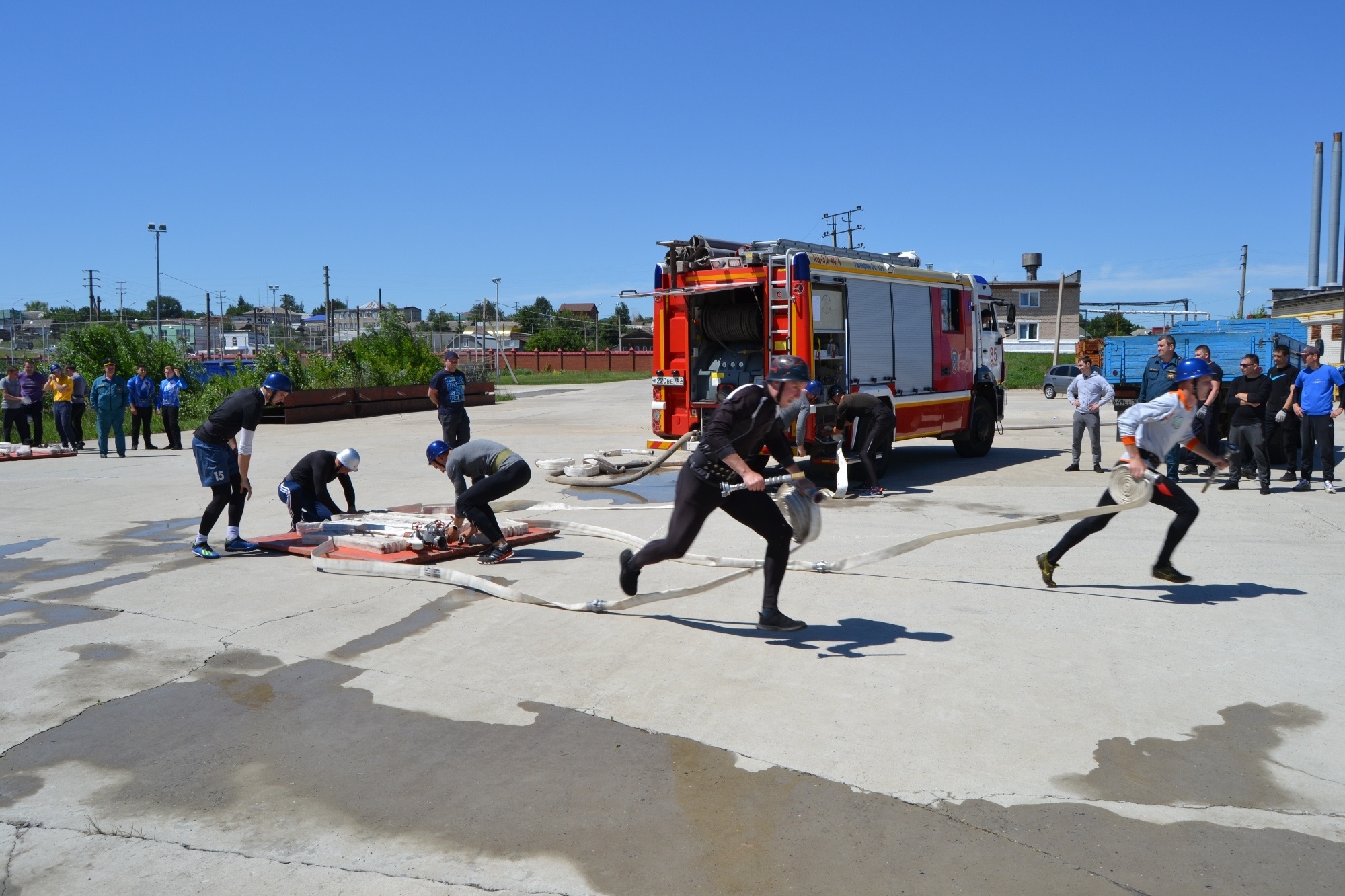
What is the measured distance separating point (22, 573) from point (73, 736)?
4461mm

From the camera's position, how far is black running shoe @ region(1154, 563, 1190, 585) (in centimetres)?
754

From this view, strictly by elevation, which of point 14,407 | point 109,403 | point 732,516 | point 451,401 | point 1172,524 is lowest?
point 1172,524

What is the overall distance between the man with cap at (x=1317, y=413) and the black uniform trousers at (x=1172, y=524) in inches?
261

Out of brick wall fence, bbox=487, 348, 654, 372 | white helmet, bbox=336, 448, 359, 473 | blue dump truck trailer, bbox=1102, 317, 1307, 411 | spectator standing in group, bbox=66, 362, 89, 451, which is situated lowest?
white helmet, bbox=336, 448, 359, 473

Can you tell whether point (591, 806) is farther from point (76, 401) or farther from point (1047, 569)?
point (76, 401)

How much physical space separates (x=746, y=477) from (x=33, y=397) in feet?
63.3

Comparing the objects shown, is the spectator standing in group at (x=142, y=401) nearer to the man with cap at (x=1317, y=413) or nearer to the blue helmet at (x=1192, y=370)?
the blue helmet at (x=1192, y=370)

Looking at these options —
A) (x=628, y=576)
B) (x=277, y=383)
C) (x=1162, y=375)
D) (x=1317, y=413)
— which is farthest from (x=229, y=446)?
(x=1317, y=413)

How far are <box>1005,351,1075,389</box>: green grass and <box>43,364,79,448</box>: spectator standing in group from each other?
133ft

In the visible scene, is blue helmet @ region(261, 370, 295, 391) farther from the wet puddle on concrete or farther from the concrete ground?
the wet puddle on concrete

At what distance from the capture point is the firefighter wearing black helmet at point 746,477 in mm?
6133

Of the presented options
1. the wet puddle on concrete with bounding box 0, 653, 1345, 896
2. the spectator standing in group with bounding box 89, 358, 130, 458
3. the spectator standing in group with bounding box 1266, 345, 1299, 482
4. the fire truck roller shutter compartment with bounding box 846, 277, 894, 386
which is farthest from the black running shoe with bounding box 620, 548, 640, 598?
the spectator standing in group with bounding box 89, 358, 130, 458

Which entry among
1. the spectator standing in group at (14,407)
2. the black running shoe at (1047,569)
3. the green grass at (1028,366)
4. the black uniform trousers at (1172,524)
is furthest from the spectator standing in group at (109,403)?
the green grass at (1028,366)

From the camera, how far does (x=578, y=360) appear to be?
81375 millimetres
